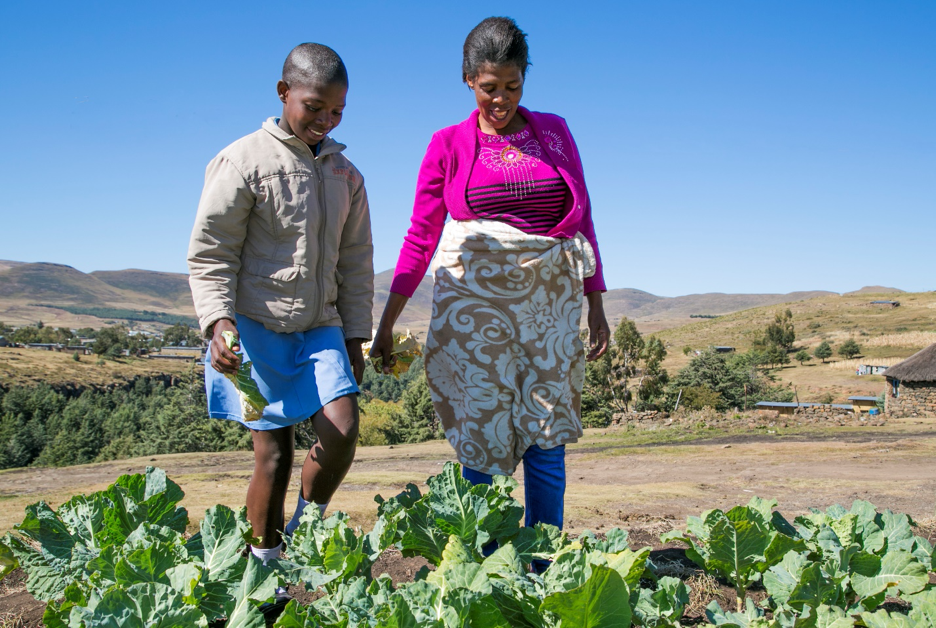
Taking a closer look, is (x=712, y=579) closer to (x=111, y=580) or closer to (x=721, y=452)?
(x=111, y=580)

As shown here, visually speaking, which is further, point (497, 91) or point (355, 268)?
point (355, 268)

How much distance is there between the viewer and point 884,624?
159 centimetres

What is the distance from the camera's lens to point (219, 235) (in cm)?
243

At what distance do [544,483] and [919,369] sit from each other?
26548 mm

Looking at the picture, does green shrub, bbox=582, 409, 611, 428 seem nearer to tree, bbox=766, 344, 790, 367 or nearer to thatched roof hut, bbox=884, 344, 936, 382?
thatched roof hut, bbox=884, 344, 936, 382

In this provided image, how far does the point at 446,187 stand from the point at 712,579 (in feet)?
6.14

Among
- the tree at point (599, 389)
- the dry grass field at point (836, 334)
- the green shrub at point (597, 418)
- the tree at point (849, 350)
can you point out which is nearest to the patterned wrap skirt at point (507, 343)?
the green shrub at point (597, 418)

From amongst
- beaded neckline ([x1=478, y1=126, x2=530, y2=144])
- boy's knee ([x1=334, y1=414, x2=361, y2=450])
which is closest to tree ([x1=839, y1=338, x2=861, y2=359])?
beaded neckline ([x1=478, y1=126, x2=530, y2=144])

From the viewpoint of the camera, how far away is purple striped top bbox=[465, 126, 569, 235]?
262 centimetres

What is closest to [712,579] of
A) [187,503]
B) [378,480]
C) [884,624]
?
[884,624]

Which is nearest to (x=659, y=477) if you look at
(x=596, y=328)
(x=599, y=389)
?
(x=596, y=328)

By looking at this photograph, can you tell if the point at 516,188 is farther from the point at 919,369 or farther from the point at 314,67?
the point at 919,369

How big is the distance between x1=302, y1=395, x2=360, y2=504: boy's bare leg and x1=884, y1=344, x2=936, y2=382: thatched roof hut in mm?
26756

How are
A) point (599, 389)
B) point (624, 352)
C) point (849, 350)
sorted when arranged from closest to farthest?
1. point (599, 389)
2. point (624, 352)
3. point (849, 350)
